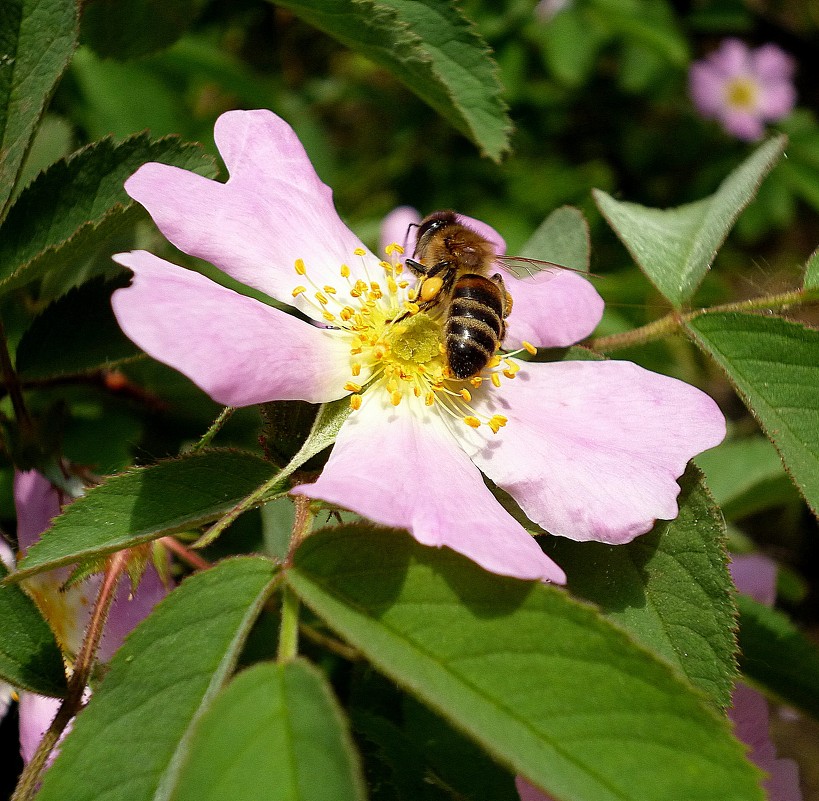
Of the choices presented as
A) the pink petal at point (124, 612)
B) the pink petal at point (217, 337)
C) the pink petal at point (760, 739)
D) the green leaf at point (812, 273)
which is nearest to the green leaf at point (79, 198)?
the pink petal at point (217, 337)

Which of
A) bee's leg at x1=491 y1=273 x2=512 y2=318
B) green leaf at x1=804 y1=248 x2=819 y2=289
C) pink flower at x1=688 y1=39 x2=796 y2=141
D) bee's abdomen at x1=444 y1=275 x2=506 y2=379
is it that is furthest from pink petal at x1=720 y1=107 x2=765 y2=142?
bee's abdomen at x1=444 y1=275 x2=506 y2=379

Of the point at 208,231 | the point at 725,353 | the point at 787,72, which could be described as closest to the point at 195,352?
the point at 208,231

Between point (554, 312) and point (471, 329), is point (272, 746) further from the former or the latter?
point (554, 312)

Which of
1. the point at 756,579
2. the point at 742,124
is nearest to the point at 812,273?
the point at 756,579

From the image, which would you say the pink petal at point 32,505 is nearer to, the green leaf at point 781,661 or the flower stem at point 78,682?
the flower stem at point 78,682

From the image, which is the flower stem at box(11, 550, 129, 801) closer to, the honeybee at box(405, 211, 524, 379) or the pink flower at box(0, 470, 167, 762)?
the pink flower at box(0, 470, 167, 762)

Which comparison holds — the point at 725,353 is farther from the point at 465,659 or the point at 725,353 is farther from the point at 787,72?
the point at 787,72

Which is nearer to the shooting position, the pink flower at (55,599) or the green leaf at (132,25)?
the pink flower at (55,599)
